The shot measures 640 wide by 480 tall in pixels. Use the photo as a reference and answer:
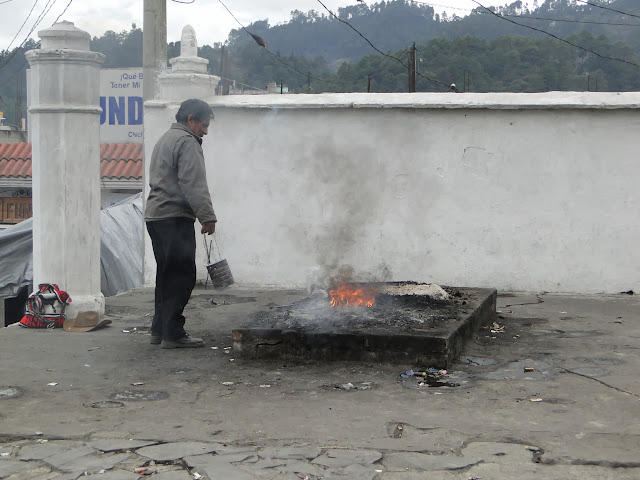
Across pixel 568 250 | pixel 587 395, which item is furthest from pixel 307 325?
pixel 568 250

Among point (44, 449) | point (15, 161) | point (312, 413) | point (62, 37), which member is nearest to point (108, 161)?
point (15, 161)

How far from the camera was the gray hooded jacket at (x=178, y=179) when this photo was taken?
19.4 feet

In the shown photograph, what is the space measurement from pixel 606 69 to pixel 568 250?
42.2 meters

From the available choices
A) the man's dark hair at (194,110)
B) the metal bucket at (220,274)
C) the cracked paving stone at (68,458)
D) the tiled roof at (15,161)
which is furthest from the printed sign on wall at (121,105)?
the cracked paving stone at (68,458)

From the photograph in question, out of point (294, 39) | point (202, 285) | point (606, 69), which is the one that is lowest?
point (202, 285)

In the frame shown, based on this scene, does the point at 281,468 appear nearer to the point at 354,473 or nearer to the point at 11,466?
the point at 354,473

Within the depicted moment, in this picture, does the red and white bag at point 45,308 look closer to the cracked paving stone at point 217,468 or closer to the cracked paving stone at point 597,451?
the cracked paving stone at point 217,468

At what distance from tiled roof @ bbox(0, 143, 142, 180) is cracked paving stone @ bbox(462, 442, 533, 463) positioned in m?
16.6

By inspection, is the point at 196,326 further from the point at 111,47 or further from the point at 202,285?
the point at 111,47

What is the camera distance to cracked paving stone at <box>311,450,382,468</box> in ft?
11.3

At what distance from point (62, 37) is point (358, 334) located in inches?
163

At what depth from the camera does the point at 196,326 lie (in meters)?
7.09

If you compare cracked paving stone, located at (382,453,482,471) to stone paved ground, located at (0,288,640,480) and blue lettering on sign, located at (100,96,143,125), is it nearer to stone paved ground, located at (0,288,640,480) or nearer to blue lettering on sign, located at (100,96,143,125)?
stone paved ground, located at (0,288,640,480)

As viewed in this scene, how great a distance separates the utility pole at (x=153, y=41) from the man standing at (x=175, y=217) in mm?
3979
